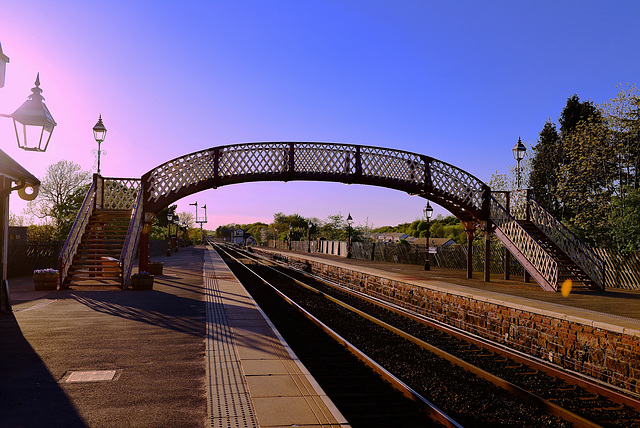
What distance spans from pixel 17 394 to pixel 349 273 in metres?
20.8

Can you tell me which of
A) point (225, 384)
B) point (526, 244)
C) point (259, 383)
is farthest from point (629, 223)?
point (225, 384)

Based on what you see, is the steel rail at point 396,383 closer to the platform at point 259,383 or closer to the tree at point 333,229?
the platform at point 259,383

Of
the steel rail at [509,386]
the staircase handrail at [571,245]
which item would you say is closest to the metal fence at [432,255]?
the staircase handrail at [571,245]

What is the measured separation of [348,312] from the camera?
1434 cm

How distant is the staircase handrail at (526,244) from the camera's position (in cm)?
1684

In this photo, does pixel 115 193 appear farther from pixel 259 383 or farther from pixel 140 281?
pixel 259 383

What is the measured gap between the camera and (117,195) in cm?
2119

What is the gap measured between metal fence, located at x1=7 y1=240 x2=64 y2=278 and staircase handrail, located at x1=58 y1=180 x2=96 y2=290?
13.3 ft

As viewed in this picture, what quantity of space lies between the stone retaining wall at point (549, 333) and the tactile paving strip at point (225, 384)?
22.4ft

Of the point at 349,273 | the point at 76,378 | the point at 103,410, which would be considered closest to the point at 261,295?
the point at 349,273

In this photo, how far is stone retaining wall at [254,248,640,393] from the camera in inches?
332

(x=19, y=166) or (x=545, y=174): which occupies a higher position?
(x=545, y=174)

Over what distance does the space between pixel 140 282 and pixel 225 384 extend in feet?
38.6

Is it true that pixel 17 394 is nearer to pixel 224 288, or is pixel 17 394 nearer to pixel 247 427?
pixel 247 427
